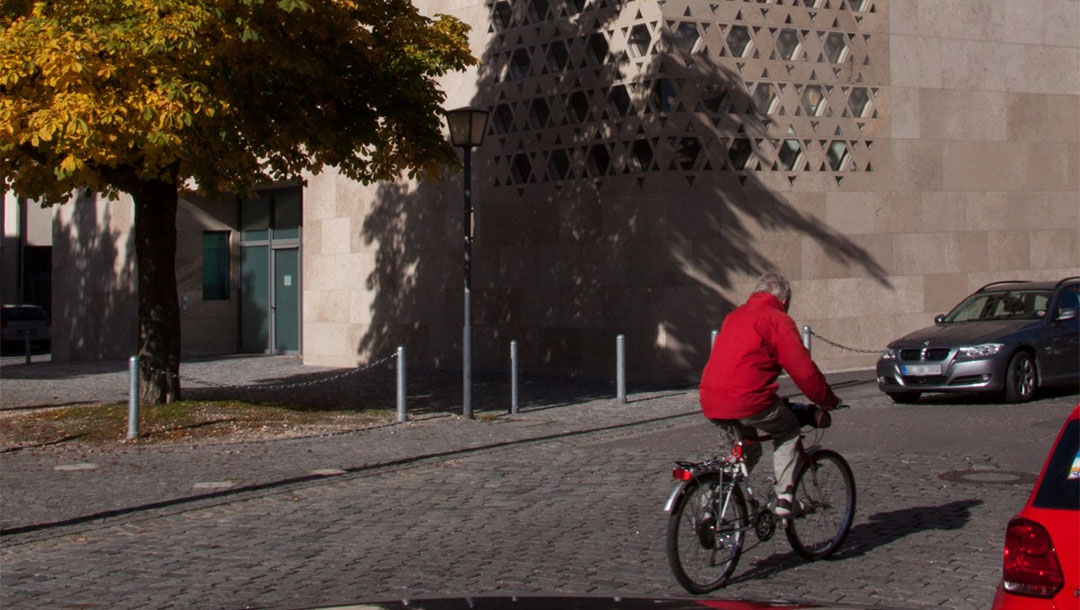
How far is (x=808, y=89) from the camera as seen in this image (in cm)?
2191

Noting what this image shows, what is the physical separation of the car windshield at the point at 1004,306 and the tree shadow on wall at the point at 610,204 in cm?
390

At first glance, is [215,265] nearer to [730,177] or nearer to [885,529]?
[730,177]

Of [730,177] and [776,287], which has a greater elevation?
[730,177]

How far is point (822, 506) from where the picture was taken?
7980 millimetres

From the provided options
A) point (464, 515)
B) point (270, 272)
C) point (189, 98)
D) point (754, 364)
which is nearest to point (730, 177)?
point (189, 98)

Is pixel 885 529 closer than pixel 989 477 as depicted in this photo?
Yes

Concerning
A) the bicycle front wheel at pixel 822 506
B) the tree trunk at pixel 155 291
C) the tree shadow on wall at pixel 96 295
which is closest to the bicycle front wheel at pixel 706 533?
the bicycle front wheel at pixel 822 506

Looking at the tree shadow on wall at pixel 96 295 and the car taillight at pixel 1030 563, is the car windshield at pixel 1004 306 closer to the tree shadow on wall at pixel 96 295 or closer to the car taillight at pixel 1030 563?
the car taillight at pixel 1030 563

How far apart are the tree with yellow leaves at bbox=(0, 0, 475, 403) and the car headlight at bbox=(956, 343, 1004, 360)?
21.2 ft

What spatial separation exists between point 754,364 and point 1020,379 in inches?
405

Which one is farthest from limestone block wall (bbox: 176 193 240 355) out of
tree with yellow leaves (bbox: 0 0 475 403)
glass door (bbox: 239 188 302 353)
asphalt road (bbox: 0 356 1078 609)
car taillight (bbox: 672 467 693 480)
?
car taillight (bbox: 672 467 693 480)

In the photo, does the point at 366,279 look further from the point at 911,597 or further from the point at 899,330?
the point at 911,597

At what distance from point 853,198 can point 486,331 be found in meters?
6.42

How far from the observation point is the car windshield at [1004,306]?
56.7ft
